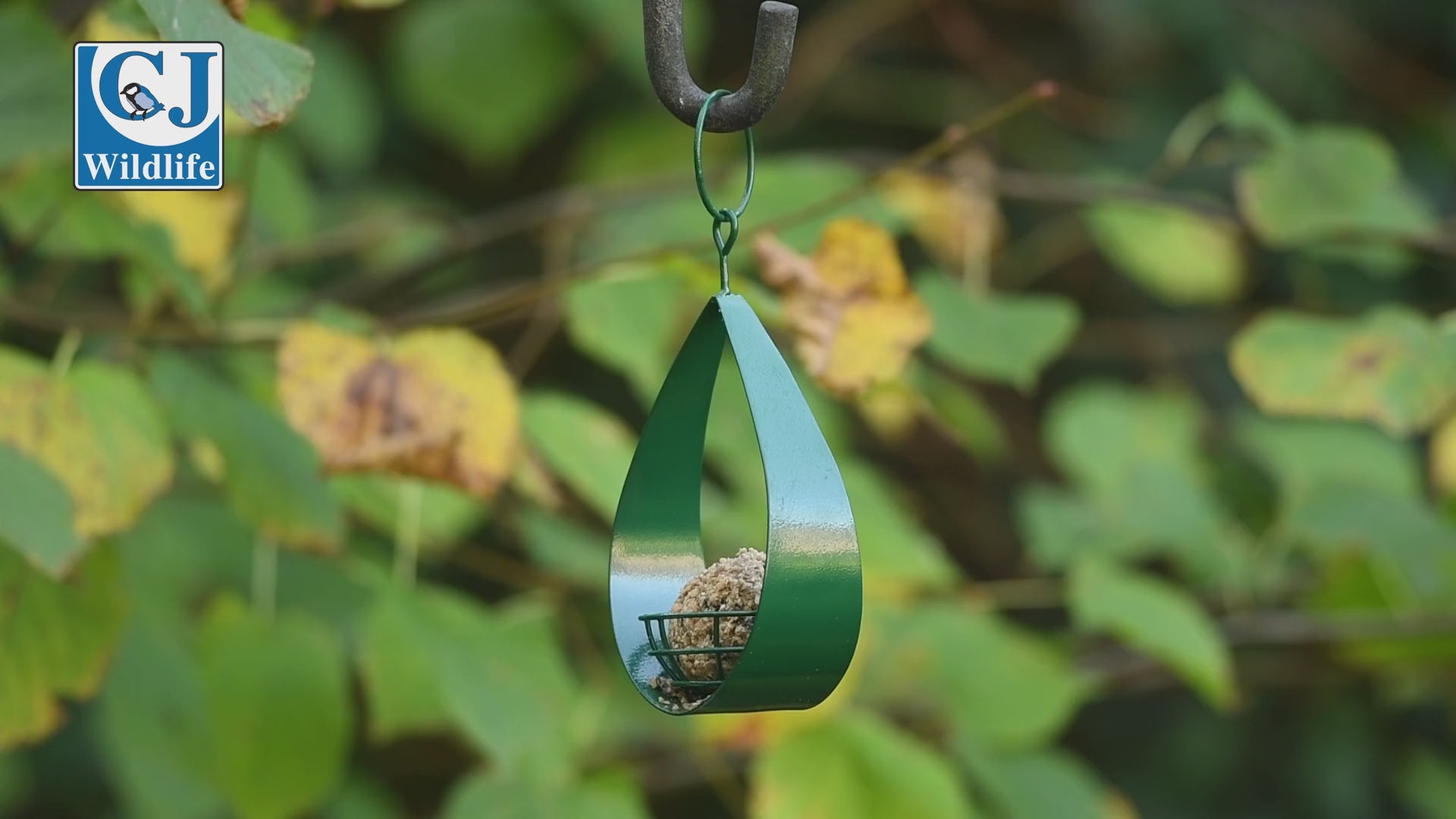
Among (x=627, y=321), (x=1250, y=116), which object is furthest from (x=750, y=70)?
(x=1250, y=116)

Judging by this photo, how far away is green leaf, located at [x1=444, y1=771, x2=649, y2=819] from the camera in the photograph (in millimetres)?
1708

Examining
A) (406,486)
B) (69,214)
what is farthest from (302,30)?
(406,486)

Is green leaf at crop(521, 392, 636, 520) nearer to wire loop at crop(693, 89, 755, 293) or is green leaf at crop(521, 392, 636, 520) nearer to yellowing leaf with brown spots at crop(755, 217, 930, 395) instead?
yellowing leaf with brown spots at crop(755, 217, 930, 395)

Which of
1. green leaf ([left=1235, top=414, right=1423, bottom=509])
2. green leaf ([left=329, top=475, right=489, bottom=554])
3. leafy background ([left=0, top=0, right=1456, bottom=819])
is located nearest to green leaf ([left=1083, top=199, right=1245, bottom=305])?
leafy background ([left=0, top=0, right=1456, bottom=819])

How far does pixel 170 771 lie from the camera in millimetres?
1899

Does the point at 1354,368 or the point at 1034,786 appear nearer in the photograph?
the point at 1354,368

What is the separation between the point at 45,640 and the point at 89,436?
0.25 metres

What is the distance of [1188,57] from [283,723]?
2.32m

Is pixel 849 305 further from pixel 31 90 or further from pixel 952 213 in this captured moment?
pixel 952 213

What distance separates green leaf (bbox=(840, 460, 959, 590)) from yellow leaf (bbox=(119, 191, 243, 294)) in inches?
29.0

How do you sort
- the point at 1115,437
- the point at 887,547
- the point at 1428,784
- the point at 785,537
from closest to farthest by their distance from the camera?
the point at 785,537 → the point at 887,547 → the point at 1115,437 → the point at 1428,784

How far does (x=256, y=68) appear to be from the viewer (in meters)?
1.12

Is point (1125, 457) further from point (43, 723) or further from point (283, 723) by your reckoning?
point (43, 723)

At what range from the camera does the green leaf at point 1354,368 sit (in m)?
1.67
